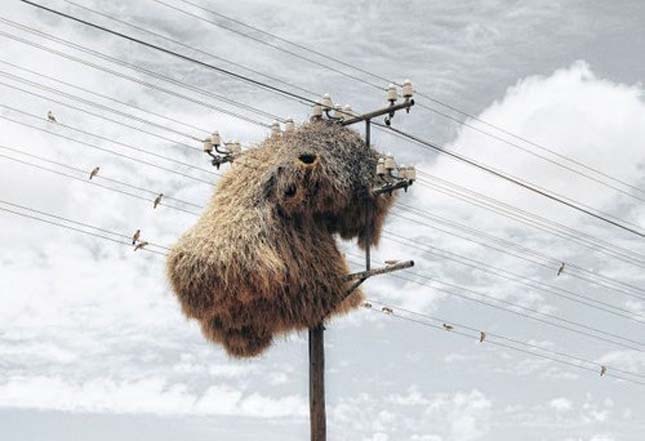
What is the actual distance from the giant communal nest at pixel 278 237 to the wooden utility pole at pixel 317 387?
1.25 ft

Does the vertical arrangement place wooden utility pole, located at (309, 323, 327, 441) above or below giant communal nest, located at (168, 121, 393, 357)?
below

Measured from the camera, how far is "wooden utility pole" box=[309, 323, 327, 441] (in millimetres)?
19703

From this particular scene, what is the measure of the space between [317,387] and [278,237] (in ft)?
9.06

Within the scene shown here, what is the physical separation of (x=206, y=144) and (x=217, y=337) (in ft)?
12.7

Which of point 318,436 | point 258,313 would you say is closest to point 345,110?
point 258,313

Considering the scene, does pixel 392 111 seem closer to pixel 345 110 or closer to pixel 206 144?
pixel 345 110

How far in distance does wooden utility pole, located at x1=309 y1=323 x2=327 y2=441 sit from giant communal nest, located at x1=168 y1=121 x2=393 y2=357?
0.38m

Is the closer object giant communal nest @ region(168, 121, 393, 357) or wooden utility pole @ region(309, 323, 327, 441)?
giant communal nest @ region(168, 121, 393, 357)

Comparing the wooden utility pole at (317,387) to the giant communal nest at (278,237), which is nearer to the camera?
the giant communal nest at (278,237)

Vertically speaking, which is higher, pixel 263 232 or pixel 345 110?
pixel 345 110

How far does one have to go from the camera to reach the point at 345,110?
860 inches

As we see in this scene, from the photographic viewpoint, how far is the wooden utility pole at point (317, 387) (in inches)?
776

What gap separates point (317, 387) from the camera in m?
19.9

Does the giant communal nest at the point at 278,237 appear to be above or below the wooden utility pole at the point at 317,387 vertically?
above
